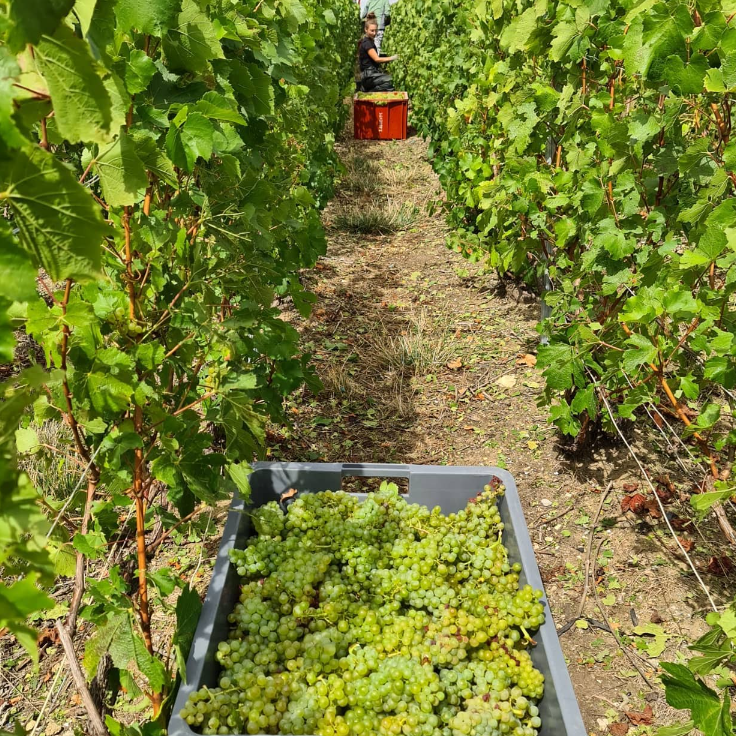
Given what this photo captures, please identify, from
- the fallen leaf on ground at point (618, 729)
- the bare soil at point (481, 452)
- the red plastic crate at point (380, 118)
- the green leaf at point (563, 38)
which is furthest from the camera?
the red plastic crate at point (380, 118)

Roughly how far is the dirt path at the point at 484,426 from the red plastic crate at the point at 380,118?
4458 mm

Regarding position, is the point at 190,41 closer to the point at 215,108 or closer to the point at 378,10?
the point at 215,108

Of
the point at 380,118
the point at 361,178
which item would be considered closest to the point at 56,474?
the point at 361,178

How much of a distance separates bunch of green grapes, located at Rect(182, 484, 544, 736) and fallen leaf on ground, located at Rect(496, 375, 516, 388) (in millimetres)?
1882

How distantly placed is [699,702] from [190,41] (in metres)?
1.63

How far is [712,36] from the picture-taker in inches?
59.4

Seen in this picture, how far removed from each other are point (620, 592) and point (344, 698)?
4.69 feet

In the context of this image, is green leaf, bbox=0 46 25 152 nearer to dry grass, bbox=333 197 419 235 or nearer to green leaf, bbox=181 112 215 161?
green leaf, bbox=181 112 215 161

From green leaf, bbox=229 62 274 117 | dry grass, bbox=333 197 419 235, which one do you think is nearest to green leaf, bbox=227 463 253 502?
green leaf, bbox=229 62 274 117

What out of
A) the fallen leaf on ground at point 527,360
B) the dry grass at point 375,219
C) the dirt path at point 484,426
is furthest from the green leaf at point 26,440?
the dry grass at point 375,219

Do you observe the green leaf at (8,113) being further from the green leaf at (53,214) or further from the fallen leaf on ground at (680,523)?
the fallen leaf on ground at (680,523)

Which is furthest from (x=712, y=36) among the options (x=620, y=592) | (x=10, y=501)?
(x=620, y=592)

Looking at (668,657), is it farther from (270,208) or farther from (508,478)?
(270,208)

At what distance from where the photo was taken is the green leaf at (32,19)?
1.69 feet
